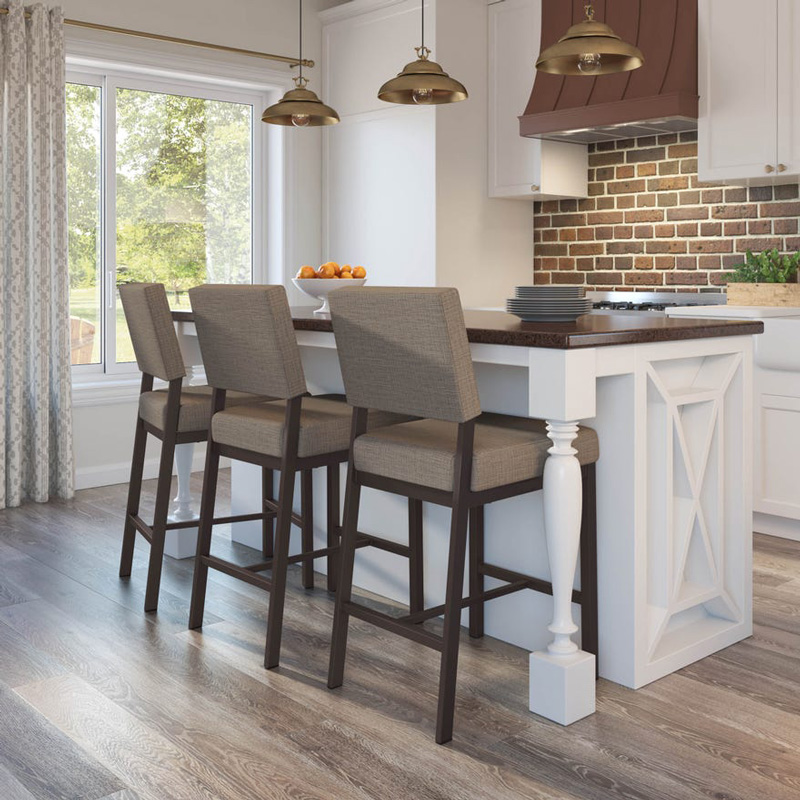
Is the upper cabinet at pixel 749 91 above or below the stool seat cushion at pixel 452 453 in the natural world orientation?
above

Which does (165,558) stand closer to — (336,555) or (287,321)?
(336,555)

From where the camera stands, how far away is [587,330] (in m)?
2.34

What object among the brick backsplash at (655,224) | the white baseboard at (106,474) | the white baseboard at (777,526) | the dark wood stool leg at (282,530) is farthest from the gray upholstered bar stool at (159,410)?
the brick backsplash at (655,224)

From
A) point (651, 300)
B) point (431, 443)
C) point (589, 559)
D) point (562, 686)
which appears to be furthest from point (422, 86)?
point (651, 300)

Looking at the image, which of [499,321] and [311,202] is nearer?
[499,321]

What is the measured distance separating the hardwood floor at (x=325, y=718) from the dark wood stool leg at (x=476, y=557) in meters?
0.09

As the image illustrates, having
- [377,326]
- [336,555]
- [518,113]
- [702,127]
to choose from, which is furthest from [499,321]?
[518,113]

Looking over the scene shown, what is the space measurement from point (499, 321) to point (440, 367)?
0.64m

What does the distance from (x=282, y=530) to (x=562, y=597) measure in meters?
0.79

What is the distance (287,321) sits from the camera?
8.52ft

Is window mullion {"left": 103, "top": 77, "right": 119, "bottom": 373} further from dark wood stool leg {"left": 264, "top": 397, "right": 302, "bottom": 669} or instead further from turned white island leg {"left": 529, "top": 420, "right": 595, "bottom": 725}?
turned white island leg {"left": 529, "top": 420, "right": 595, "bottom": 725}

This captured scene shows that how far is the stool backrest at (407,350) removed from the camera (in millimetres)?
2131

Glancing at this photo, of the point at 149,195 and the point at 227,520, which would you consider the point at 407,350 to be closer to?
the point at 227,520

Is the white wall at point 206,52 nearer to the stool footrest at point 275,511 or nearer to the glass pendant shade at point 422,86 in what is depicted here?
the stool footrest at point 275,511
